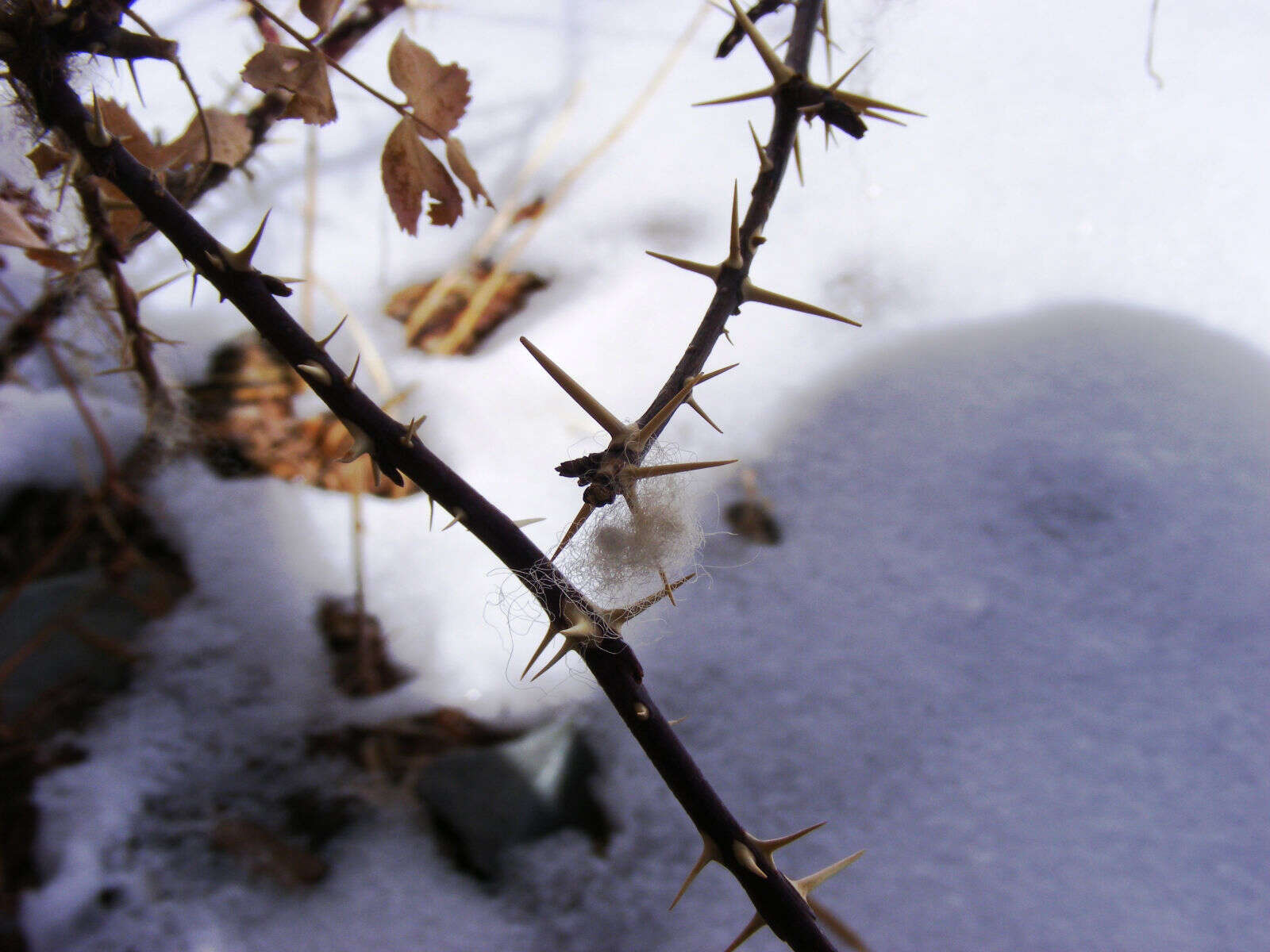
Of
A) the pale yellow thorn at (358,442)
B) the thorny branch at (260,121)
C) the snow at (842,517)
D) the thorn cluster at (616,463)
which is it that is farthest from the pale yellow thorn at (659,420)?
the snow at (842,517)

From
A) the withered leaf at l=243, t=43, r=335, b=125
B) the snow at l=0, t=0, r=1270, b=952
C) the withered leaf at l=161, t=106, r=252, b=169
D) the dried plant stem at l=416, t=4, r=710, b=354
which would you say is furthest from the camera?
the dried plant stem at l=416, t=4, r=710, b=354

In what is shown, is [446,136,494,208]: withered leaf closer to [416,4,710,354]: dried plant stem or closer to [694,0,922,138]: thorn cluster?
[694,0,922,138]: thorn cluster

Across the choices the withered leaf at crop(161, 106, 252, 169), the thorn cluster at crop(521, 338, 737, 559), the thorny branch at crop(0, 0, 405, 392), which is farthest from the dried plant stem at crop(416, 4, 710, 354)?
the thorn cluster at crop(521, 338, 737, 559)

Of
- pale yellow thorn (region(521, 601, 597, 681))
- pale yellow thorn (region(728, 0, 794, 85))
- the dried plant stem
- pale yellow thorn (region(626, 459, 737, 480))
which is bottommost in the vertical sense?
pale yellow thorn (region(521, 601, 597, 681))

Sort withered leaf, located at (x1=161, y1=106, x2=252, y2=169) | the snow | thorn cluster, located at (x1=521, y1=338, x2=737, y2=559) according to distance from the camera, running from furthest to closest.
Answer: the snow
withered leaf, located at (x1=161, y1=106, x2=252, y2=169)
thorn cluster, located at (x1=521, y1=338, x2=737, y2=559)

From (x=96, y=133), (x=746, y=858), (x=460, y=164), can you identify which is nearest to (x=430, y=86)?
(x=460, y=164)

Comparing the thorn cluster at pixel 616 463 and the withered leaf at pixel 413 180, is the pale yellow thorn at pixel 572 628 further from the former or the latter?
the withered leaf at pixel 413 180

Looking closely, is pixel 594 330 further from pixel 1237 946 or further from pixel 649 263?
pixel 1237 946
